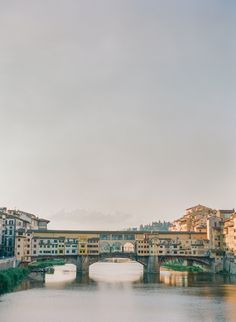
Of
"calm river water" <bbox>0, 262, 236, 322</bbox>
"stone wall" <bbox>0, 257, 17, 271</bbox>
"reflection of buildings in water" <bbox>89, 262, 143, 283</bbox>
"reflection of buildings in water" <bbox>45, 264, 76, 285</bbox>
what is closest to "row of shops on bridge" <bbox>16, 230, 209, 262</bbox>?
"reflection of buildings in water" <bbox>45, 264, 76, 285</bbox>

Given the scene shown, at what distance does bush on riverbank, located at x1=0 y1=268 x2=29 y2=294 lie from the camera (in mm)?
43125

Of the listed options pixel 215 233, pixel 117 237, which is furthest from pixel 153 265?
pixel 215 233

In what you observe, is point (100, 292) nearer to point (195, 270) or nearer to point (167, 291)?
point (167, 291)

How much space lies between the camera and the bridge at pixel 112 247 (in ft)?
228

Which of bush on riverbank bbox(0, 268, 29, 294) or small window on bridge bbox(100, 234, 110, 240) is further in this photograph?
small window on bridge bbox(100, 234, 110, 240)

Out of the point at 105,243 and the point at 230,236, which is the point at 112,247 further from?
the point at 230,236

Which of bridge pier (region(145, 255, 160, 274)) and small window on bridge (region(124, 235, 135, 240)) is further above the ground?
small window on bridge (region(124, 235, 135, 240))

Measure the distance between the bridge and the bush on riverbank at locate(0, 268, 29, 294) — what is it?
12.3 metres

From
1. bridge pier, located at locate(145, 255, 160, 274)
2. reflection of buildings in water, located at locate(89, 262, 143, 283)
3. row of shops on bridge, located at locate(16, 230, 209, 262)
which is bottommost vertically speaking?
reflection of buildings in water, located at locate(89, 262, 143, 283)

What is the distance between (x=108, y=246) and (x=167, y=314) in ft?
138

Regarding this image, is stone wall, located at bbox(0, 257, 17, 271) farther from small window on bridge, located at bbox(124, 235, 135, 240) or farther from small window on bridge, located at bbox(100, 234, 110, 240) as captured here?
small window on bridge, located at bbox(124, 235, 135, 240)

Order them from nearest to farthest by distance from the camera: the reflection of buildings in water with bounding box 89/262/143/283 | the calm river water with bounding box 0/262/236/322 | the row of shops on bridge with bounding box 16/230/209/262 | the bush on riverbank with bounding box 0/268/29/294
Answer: the calm river water with bounding box 0/262/236/322
the bush on riverbank with bounding box 0/268/29/294
the reflection of buildings in water with bounding box 89/262/143/283
the row of shops on bridge with bounding box 16/230/209/262

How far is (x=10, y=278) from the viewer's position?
A: 46594 mm

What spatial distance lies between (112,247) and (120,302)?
36903 mm
